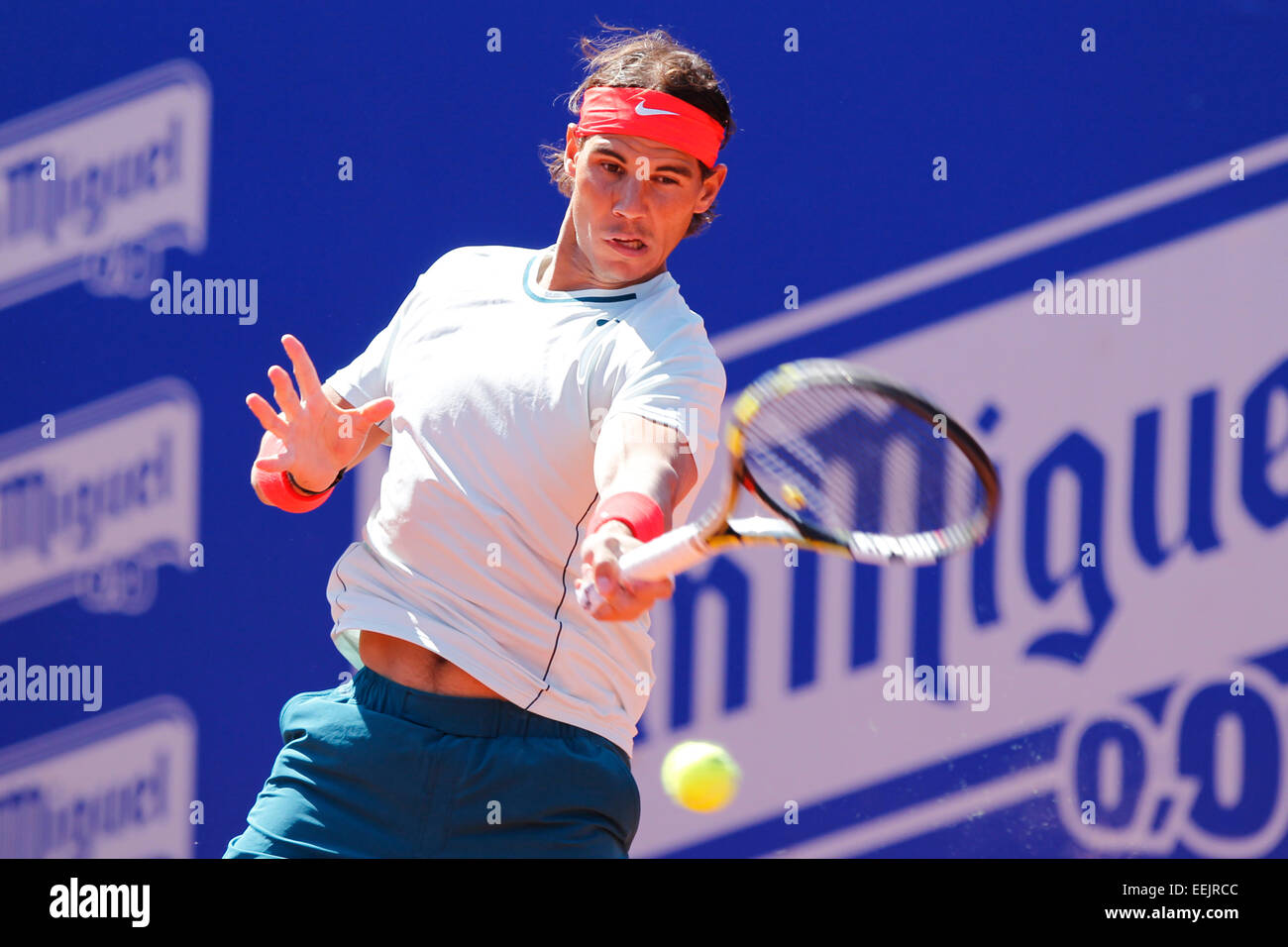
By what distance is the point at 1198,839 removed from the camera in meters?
4.18

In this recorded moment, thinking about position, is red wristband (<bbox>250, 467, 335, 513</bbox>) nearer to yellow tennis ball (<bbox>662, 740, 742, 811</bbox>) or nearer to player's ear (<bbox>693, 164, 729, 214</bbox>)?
player's ear (<bbox>693, 164, 729, 214</bbox>)

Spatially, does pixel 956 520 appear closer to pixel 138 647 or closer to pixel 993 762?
pixel 993 762

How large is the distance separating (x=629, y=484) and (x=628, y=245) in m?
0.54

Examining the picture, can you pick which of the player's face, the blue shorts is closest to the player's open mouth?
the player's face

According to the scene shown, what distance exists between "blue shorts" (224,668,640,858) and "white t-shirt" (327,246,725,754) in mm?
63

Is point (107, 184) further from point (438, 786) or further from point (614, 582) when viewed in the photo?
point (614, 582)

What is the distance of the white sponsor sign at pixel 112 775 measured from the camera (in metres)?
4.12

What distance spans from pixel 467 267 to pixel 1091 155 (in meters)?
2.20

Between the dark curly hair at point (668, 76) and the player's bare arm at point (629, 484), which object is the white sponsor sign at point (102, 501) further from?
the player's bare arm at point (629, 484)

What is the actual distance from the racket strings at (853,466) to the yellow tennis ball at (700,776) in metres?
1.82

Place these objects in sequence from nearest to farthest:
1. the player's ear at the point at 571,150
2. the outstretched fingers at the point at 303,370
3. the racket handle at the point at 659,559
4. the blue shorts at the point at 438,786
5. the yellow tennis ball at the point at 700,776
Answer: the racket handle at the point at 659,559
the blue shorts at the point at 438,786
the outstretched fingers at the point at 303,370
the player's ear at the point at 571,150
the yellow tennis ball at the point at 700,776

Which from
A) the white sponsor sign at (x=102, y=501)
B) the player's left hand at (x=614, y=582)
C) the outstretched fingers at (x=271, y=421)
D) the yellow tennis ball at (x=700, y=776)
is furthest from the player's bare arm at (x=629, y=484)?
the white sponsor sign at (x=102, y=501)

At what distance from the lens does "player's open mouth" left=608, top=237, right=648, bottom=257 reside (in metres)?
2.49

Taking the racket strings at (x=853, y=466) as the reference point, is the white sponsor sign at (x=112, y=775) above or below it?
below
